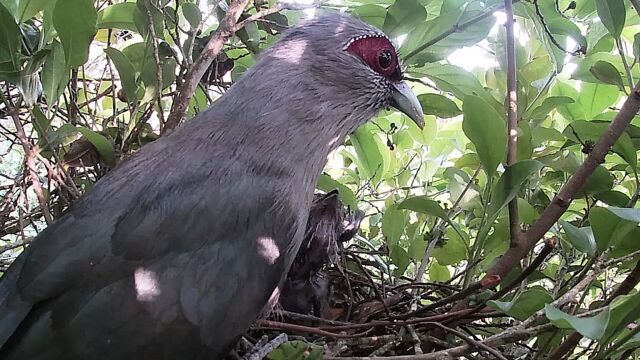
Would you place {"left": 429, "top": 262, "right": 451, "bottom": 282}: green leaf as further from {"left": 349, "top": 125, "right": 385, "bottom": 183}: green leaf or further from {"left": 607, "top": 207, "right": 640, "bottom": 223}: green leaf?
{"left": 607, "top": 207, "right": 640, "bottom": 223}: green leaf

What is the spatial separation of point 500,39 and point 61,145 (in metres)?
0.79

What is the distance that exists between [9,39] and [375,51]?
595mm

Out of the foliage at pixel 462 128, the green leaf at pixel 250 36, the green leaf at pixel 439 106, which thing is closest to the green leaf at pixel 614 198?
the foliage at pixel 462 128

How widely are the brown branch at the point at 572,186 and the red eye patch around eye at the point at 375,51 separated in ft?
1.39

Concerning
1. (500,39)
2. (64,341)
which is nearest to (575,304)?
(500,39)

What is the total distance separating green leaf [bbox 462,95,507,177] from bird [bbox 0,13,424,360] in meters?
0.23

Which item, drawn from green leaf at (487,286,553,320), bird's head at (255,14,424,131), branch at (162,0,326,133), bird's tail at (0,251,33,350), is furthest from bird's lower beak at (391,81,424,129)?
bird's tail at (0,251,33,350)

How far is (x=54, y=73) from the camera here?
1.09 metres

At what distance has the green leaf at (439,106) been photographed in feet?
4.19

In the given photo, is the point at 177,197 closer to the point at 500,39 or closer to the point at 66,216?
the point at 66,216

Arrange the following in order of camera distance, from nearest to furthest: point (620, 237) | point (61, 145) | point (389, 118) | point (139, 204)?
point (620, 237) → point (139, 204) → point (61, 145) → point (389, 118)

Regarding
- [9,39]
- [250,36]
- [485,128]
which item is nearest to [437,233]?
[485,128]

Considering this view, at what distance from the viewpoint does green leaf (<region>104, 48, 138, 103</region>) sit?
113 cm

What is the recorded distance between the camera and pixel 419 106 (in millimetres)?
1243
